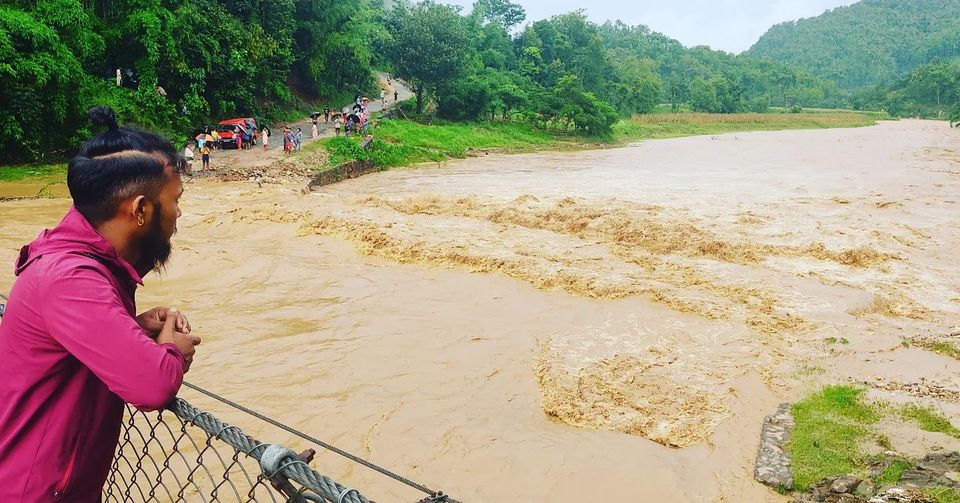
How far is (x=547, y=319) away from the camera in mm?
8703

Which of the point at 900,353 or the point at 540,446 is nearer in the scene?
the point at 540,446

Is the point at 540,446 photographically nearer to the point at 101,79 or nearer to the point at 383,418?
the point at 383,418

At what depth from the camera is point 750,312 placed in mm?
8906

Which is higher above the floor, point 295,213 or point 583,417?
point 295,213

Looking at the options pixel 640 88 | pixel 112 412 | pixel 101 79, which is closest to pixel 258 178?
pixel 101 79

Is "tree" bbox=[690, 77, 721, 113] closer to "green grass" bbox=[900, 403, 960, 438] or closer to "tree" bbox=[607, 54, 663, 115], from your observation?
"tree" bbox=[607, 54, 663, 115]

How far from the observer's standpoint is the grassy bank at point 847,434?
4758 millimetres

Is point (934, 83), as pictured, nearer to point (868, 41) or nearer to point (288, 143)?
point (868, 41)

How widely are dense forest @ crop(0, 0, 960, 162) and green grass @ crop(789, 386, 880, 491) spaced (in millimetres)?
18518

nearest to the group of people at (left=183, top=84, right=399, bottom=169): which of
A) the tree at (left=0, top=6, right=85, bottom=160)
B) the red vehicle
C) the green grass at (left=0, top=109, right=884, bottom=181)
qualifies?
the red vehicle

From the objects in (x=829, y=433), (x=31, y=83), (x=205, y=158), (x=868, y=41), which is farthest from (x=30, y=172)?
(x=868, y=41)

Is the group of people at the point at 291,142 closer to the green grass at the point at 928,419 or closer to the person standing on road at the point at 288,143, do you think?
the person standing on road at the point at 288,143

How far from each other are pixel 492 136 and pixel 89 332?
34.8 meters

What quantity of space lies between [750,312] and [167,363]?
28.8ft
